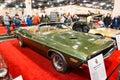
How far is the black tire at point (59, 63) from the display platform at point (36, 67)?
0.13 metres

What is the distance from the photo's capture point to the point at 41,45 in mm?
4199

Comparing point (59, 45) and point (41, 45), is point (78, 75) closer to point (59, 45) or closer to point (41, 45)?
point (59, 45)

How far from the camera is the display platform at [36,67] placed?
362 cm

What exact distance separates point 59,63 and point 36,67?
80cm

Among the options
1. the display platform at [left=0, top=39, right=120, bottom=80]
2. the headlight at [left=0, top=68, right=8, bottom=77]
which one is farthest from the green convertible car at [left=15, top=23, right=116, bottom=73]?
the headlight at [left=0, top=68, right=8, bottom=77]

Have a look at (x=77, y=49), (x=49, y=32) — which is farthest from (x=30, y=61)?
(x=77, y=49)

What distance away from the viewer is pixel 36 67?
13.7 feet

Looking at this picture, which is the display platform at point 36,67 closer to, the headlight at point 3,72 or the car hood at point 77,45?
the car hood at point 77,45

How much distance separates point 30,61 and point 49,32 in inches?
46.1

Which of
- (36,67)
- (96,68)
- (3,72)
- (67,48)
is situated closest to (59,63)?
(67,48)

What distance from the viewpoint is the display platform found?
3.62m

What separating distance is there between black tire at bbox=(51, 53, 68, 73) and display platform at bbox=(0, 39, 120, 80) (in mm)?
133

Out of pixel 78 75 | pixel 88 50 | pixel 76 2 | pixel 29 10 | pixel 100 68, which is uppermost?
pixel 76 2

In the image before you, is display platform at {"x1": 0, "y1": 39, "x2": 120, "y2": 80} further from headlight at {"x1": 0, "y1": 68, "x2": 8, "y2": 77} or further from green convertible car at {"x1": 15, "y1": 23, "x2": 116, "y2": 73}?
headlight at {"x1": 0, "y1": 68, "x2": 8, "y2": 77}
